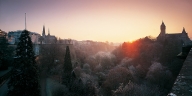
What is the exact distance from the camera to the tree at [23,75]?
1466 cm

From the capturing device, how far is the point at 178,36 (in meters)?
62.2

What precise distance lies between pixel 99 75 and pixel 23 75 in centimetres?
3238

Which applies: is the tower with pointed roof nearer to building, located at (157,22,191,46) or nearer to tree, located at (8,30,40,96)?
building, located at (157,22,191,46)

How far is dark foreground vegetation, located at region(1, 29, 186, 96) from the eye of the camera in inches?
608

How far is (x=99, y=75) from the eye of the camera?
44.9 meters

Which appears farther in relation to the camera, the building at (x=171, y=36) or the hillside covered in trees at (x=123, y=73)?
the building at (x=171, y=36)

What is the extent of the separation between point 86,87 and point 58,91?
5.67 m

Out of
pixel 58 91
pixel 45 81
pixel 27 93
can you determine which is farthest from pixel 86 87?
pixel 27 93

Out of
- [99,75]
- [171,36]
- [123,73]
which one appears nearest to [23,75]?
[123,73]

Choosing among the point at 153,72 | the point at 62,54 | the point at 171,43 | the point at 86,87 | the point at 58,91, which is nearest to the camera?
the point at 58,91

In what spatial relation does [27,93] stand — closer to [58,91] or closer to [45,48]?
[58,91]

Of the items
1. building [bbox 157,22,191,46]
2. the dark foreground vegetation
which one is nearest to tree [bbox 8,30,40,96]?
the dark foreground vegetation

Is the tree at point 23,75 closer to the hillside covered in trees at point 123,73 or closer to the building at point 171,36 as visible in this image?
the hillside covered in trees at point 123,73

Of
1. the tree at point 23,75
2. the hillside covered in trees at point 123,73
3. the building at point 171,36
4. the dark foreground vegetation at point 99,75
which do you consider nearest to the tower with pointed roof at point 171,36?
the building at point 171,36
